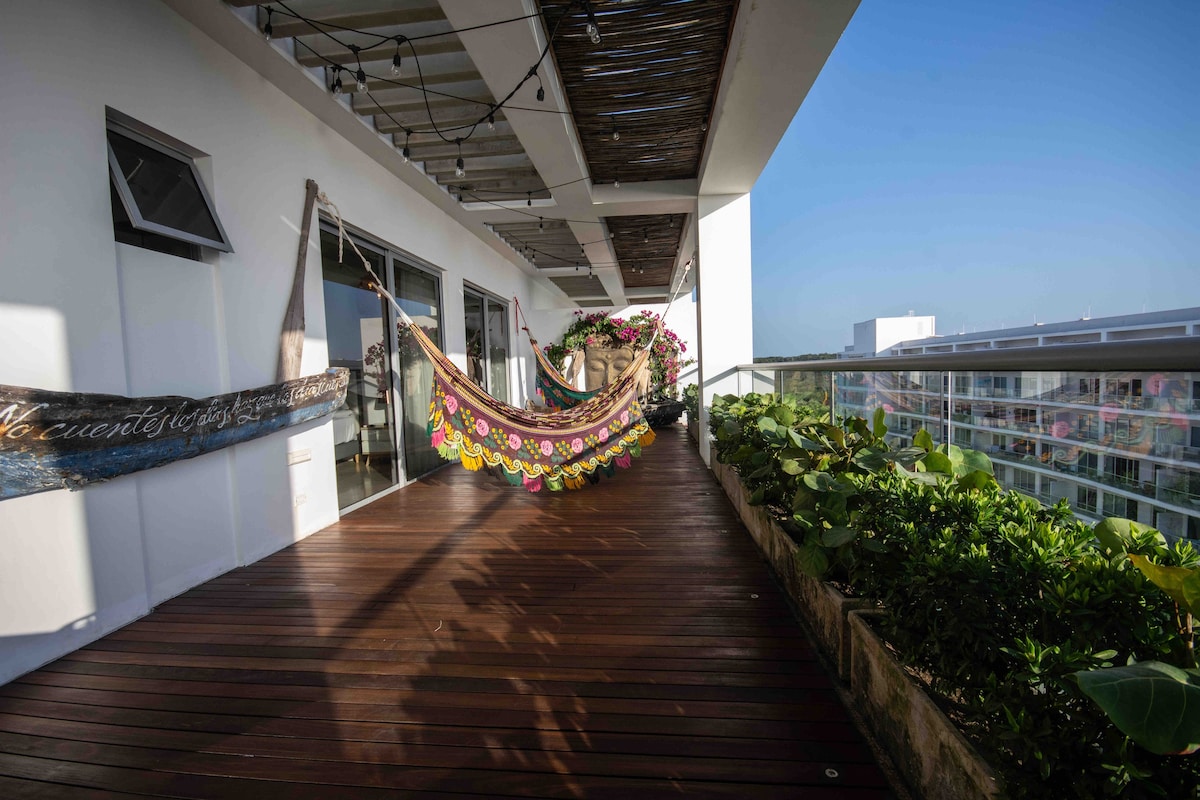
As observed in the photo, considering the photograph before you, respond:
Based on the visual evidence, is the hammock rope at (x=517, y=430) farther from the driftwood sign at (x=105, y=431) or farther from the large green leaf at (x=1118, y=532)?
the large green leaf at (x=1118, y=532)

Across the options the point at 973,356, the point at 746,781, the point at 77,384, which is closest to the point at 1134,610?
the point at 973,356

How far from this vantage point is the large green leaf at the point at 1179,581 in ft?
1.84

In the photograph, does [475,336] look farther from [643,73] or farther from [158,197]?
[158,197]

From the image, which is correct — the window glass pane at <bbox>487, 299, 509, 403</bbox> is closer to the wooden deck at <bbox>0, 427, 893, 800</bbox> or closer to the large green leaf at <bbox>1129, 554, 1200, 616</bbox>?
the wooden deck at <bbox>0, 427, 893, 800</bbox>

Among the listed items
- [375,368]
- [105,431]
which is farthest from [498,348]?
[105,431]

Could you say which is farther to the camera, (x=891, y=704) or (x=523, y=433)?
(x=523, y=433)

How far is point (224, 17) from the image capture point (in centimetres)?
209

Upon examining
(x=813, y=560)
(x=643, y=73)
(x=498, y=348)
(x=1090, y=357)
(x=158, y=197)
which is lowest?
(x=813, y=560)

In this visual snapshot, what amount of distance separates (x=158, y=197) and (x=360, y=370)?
1.49 meters

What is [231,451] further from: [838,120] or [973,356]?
[838,120]

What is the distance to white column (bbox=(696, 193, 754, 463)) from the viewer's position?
4.04 m

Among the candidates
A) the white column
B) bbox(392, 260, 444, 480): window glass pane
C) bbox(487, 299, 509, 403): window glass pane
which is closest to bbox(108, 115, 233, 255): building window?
bbox(392, 260, 444, 480): window glass pane

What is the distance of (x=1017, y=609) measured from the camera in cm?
80

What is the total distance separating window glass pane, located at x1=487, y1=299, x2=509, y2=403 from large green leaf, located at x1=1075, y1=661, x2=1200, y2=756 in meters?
5.98
